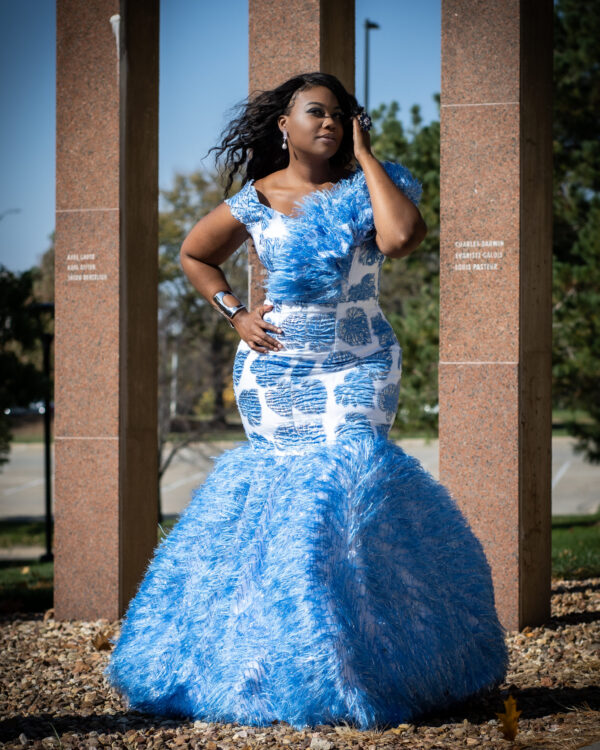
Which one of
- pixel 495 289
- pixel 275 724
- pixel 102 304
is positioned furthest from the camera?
pixel 102 304

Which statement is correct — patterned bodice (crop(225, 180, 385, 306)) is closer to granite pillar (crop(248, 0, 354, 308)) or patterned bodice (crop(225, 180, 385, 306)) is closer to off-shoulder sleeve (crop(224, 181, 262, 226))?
off-shoulder sleeve (crop(224, 181, 262, 226))

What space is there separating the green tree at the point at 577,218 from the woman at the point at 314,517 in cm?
892

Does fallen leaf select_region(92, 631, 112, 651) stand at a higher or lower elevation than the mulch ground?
lower

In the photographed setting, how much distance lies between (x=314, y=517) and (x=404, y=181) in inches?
50.6

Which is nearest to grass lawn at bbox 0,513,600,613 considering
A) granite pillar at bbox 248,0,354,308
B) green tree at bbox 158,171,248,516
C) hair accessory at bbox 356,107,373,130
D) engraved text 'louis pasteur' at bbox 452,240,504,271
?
hair accessory at bbox 356,107,373,130

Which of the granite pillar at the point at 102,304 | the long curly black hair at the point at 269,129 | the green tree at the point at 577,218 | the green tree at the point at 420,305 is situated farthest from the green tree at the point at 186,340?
the long curly black hair at the point at 269,129

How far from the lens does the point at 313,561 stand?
3346 millimetres

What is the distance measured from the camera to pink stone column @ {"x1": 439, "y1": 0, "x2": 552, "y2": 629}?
5.56 metres

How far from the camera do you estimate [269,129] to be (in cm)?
399

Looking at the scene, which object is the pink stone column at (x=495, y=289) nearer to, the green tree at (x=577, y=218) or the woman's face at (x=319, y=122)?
the woman's face at (x=319, y=122)

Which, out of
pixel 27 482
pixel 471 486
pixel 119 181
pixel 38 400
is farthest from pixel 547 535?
pixel 27 482

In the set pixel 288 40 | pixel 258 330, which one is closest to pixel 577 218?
pixel 288 40

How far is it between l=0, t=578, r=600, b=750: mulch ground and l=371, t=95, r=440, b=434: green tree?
6666 millimetres

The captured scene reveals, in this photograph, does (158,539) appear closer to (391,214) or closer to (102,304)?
(102,304)
